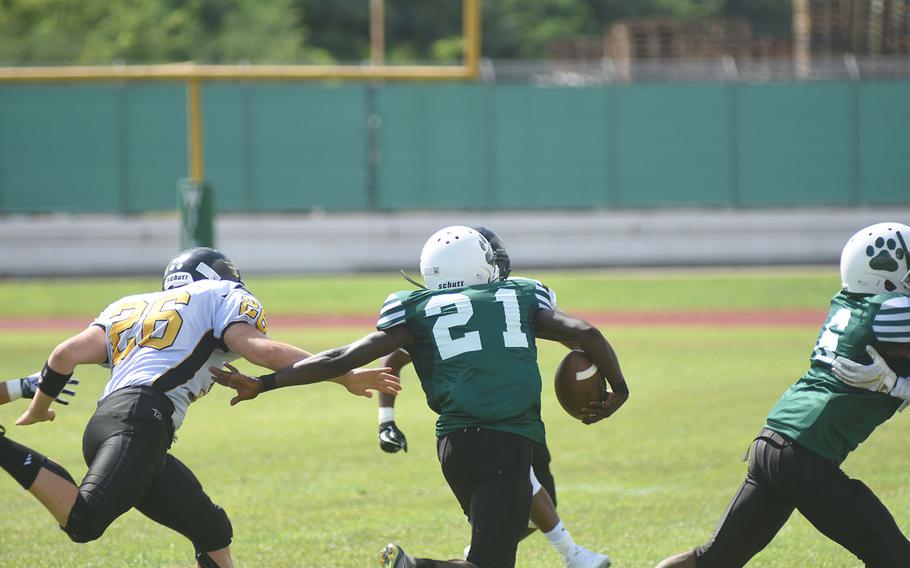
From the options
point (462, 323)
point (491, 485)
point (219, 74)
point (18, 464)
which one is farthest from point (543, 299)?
point (219, 74)

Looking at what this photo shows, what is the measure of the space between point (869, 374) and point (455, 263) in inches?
69.5

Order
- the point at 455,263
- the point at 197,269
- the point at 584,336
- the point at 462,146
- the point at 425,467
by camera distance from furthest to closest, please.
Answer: the point at 462,146 < the point at 425,467 < the point at 197,269 < the point at 455,263 < the point at 584,336

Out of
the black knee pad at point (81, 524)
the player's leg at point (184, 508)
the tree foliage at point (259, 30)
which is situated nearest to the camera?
the black knee pad at point (81, 524)

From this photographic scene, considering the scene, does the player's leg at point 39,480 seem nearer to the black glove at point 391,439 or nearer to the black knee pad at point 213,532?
the black knee pad at point 213,532

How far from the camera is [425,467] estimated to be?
368 inches

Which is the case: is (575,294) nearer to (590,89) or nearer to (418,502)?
(590,89)

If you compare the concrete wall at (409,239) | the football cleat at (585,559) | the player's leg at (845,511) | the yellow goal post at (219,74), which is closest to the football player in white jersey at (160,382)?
the football cleat at (585,559)

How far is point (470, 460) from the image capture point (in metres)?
5.03

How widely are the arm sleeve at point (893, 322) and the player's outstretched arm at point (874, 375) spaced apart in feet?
0.19

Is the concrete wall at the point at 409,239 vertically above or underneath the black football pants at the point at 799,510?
underneath

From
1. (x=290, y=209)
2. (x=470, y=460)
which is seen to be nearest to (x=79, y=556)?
(x=470, y=460)

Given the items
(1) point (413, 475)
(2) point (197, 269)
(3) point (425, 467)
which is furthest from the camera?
(3) point (425, 467)

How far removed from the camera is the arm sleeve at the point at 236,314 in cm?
542

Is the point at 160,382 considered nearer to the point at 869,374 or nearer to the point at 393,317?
the point at 393,317
